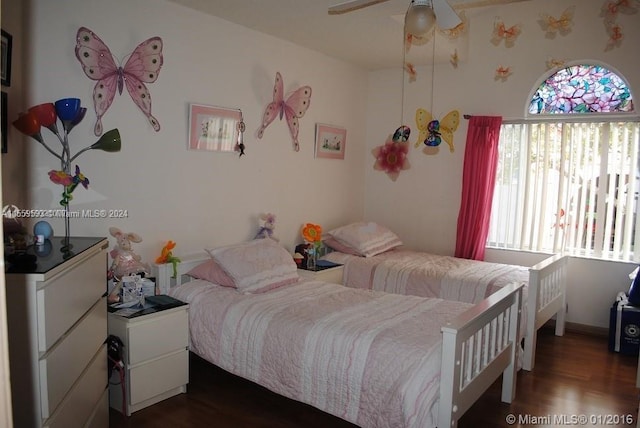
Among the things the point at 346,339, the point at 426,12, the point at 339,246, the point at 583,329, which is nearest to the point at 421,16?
the point at 426,12

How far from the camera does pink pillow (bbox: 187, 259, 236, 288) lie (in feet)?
10.5

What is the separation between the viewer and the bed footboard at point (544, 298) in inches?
131

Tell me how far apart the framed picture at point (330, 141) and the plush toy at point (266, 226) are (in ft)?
3.13

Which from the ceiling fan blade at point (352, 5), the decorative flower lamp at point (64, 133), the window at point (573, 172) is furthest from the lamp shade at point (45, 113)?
the window at point (573, 172)

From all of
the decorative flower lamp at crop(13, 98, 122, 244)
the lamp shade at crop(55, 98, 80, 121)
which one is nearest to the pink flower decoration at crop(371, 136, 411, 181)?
the decorative flower lamp at crop(13, 98, 122, 244)

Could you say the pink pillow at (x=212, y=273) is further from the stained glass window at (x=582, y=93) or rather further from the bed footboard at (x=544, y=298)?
the stained glass window at (x=582, y=93)

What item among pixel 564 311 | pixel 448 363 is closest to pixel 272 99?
pixel 448 363

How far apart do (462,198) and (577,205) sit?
1.00m

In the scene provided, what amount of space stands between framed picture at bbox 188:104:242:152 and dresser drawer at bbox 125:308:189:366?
1.23m

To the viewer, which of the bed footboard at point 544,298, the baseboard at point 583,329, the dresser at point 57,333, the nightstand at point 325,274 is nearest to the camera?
the dresser at point 57,333

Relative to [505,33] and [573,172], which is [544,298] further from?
[505,33]

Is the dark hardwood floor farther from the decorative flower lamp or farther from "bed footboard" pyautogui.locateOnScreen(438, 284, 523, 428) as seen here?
the decorative flower lamp

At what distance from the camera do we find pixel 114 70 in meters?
2.91

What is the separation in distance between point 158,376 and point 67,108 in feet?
5.12
